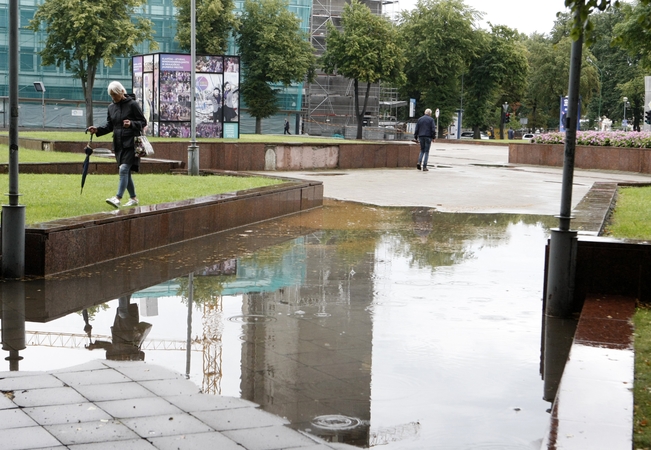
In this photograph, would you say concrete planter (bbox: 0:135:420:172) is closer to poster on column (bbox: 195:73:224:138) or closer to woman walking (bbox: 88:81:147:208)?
poster on column (bbox: 195:73:224:138)

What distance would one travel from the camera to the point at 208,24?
190 ft

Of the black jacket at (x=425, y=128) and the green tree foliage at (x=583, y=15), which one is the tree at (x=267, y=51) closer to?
the black jacket at (x=425, y=128)

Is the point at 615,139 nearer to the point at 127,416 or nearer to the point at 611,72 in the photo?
the point at 127,416

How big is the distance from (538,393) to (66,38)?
143 ft

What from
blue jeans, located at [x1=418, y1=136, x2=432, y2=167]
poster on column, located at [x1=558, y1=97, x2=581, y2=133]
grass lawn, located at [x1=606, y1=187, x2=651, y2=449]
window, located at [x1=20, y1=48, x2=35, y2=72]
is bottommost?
grass lawn, located at [x1=606, y1=187, x2=651, y2=449]

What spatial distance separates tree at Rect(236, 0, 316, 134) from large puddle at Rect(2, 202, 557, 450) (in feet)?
163

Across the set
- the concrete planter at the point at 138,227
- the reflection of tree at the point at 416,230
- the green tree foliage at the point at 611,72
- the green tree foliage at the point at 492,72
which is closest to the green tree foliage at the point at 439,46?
the green tree foliage at the point at 492,72

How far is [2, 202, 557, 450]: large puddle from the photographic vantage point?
516 centimetres

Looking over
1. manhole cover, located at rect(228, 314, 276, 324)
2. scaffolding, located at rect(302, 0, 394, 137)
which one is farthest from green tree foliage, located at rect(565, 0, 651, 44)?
scaffolding, located at rect(302, 0, 394, 137)

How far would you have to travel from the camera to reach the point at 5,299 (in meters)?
7.92

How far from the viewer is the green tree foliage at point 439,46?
71562 millimetres

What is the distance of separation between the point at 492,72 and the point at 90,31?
42206 millimetres

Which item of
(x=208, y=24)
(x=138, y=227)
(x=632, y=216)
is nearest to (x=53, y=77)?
(x=208, y=24)

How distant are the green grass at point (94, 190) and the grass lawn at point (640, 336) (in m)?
6.26
